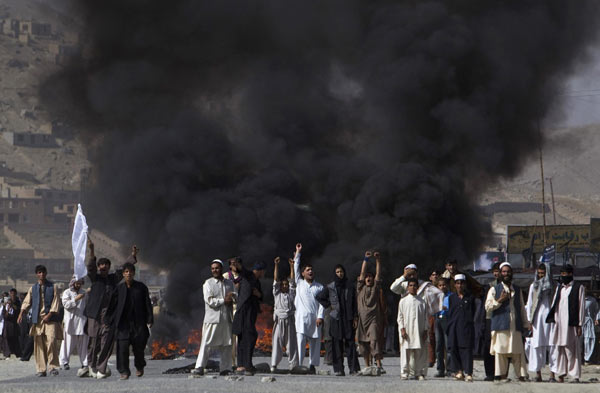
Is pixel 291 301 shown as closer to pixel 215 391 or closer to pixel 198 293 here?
pixel 215 391

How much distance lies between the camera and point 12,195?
158500mm

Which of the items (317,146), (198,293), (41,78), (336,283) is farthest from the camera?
(41,78)

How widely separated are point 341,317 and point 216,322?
2.43 metres

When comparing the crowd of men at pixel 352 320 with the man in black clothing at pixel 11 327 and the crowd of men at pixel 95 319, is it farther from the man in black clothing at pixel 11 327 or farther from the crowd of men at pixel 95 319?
the man in black clothing at pixel 11 327

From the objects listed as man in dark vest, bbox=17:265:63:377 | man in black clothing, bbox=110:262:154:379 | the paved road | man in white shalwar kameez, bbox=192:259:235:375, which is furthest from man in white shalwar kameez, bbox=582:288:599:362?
man in dark vest, bbox=17:265:63:377

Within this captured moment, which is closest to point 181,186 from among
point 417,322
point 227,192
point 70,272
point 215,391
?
point 227,192

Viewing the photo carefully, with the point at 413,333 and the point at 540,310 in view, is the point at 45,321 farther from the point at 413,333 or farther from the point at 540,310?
the point at 540,310

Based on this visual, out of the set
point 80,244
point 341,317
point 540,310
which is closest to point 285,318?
point 341,317

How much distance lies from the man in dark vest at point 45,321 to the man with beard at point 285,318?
3.42 metres

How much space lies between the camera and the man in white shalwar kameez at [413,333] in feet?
50.1

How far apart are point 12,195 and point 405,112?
12800 cm

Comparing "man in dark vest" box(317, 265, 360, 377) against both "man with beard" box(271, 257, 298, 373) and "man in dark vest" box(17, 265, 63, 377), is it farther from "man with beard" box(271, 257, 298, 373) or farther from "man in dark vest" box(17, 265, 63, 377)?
"man in dark vest" box(17, 265, 63, 377)

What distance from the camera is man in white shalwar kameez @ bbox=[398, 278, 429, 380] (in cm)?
1527

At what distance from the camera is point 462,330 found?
14.6 m
